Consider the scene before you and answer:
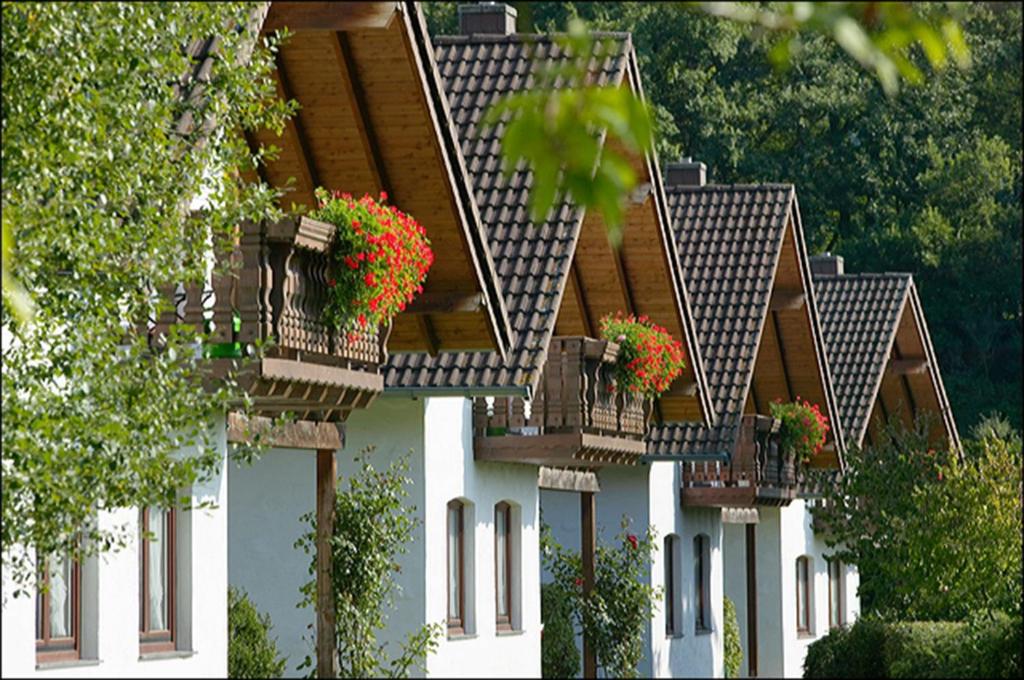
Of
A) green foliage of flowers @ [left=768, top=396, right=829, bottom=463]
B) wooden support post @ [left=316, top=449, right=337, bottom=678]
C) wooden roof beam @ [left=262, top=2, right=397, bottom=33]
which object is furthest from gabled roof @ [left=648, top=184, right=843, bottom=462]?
wooden roof beam @ [left=262, top=2, right=397, bottom=33]

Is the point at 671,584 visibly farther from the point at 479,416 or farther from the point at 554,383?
the point at 479,416

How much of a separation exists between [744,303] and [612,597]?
21.0 feet

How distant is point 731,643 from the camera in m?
35.7

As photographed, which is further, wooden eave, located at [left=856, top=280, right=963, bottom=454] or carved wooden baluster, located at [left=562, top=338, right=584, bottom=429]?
wooden eave, located at [left=856, top=280, right=963, bottom=454]

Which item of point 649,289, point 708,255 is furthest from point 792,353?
point 649,289

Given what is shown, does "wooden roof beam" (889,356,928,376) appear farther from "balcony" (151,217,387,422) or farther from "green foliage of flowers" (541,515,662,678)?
Answer: "balcony" (151,217,387,422)

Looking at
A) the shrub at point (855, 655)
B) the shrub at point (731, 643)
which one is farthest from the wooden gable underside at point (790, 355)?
the shrub at point (855, 655)

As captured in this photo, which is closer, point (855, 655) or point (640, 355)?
point (640, 355)

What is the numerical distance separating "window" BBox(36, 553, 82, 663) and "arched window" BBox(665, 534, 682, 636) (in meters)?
18.5

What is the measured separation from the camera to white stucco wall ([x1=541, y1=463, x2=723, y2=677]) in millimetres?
30516

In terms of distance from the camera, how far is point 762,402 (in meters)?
37.0

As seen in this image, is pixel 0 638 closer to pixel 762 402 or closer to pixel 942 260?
pixel 762 402

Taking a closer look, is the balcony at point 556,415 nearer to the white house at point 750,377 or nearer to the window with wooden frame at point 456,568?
the window with wooden frame at point 456,568

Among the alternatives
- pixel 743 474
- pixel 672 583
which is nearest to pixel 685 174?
pixel 743 474
